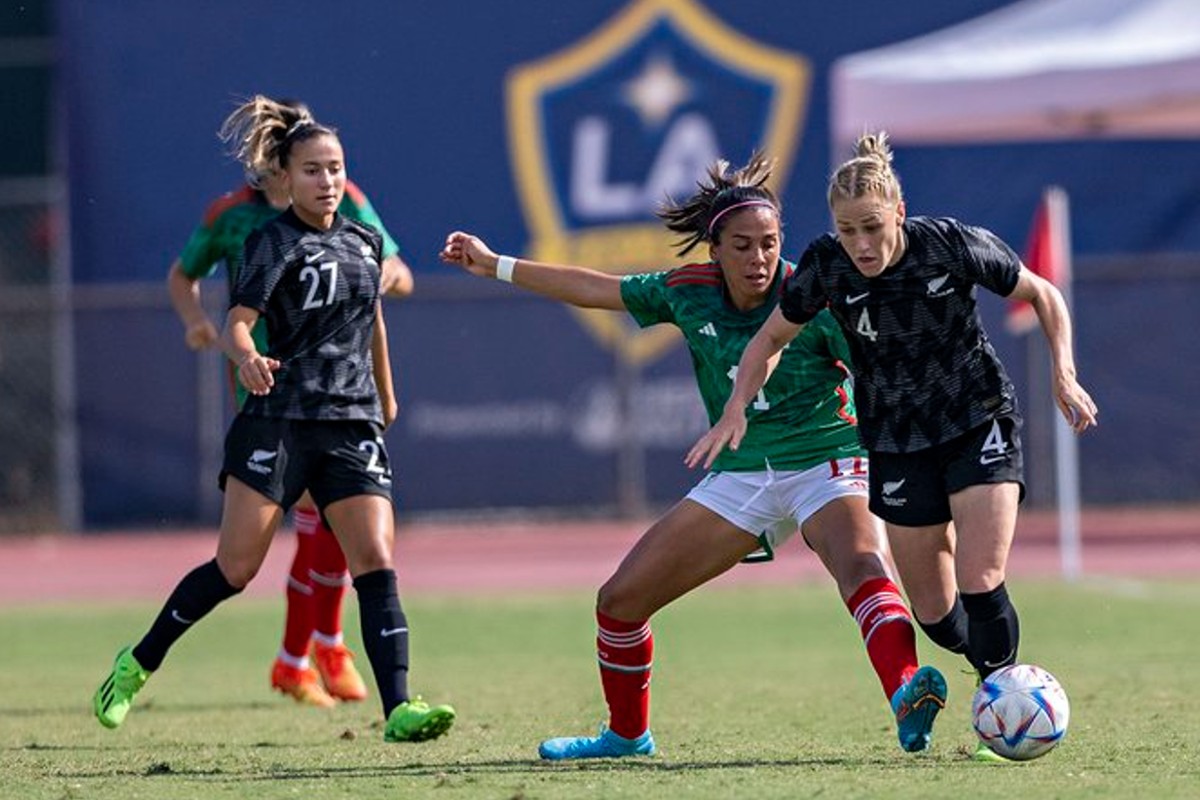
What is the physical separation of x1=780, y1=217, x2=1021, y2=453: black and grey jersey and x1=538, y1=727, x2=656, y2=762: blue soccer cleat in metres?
1.28

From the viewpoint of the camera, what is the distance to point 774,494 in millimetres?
6773

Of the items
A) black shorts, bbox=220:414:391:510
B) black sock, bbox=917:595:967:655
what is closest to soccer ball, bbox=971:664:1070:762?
black sock, bbox=917:595:967:655

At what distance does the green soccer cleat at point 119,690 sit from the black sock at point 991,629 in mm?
3178

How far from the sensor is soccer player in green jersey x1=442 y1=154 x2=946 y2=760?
6738 millimetres

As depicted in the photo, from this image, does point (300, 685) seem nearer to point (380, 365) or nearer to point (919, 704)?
point (380, 365)

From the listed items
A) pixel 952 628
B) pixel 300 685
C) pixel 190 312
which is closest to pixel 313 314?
pixel 190 312

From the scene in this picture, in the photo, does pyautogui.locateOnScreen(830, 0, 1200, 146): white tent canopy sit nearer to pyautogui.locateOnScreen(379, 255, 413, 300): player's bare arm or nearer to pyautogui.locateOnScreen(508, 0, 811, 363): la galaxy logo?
pyautogui.locateOnScreen(508, 0, 811, 363): la galaxy logo

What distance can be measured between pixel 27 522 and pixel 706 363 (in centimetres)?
1314

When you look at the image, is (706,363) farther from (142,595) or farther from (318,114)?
(318,114)

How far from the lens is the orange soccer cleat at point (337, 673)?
9031 millimetres

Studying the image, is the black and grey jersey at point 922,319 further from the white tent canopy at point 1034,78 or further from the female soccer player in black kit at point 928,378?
the white tent canopy at point 1034,78

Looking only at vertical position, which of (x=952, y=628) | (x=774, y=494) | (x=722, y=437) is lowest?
(x=952, y=628)

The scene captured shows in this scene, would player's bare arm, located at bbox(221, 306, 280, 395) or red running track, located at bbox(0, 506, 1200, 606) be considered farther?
red running track, located at bbox(0, 506, 1200, 606)

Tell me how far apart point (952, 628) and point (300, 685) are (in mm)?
3400
